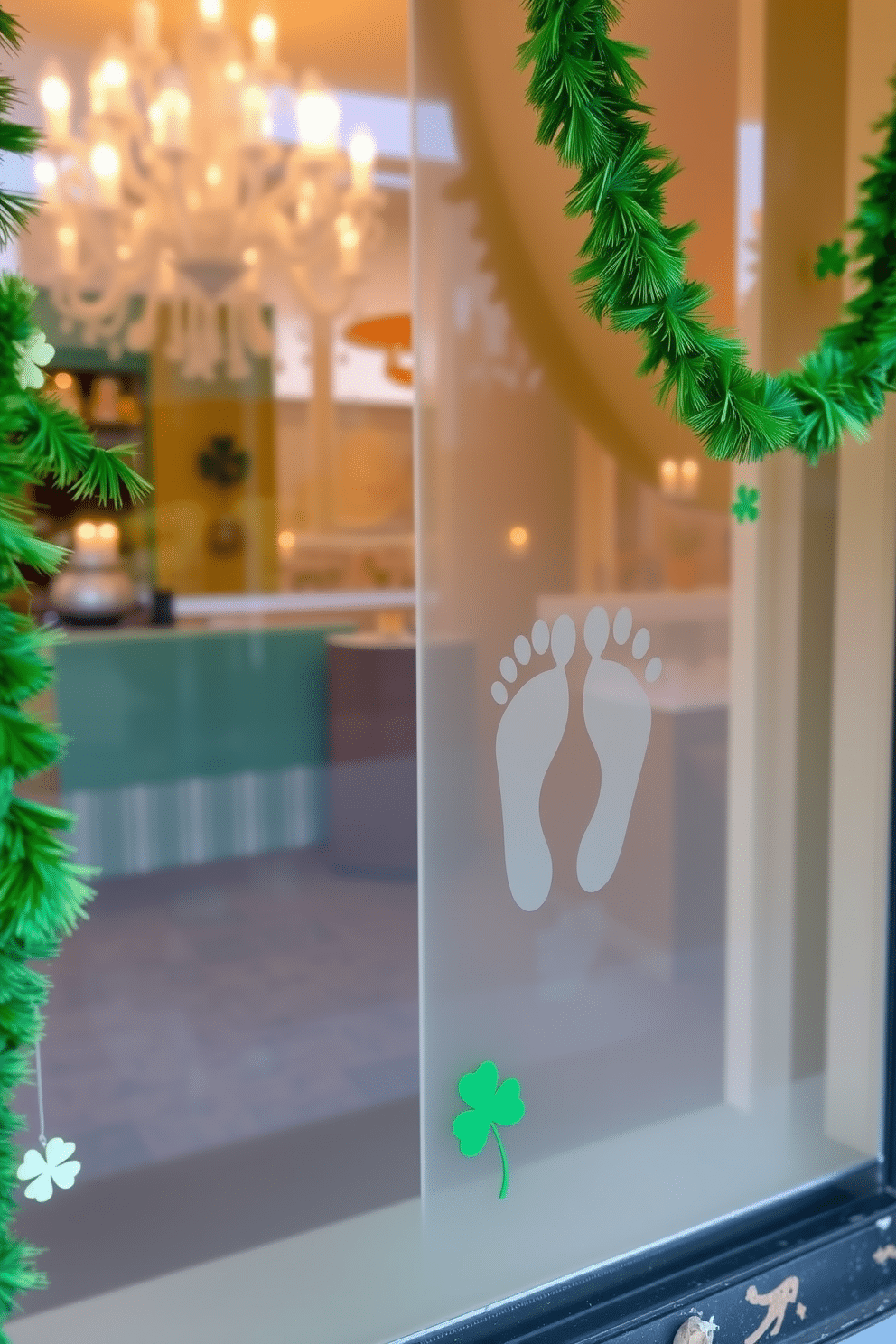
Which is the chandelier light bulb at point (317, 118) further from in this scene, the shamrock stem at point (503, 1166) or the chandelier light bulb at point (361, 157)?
the shamrock stem at point (503, 1166)

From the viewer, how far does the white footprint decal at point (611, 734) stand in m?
1.22

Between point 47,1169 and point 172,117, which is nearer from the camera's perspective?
point 47,1169

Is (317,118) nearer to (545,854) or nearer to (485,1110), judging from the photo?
(545,854)

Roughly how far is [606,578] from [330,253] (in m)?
3.99

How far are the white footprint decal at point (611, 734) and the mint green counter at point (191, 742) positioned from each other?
1368 mm

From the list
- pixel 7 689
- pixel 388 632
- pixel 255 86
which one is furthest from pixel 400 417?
pixel 7 689

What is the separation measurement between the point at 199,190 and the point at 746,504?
280 cm

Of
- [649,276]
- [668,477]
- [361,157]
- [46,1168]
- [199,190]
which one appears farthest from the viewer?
[199,190]

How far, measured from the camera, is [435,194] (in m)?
1.17

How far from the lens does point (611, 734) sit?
1233 millimetres

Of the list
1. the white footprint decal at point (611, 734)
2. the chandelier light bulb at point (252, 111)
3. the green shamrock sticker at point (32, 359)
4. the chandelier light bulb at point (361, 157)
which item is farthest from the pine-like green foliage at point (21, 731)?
the chandelier light bulb at point (361, 157)

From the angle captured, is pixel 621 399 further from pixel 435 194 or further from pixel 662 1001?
pixel 662 1001

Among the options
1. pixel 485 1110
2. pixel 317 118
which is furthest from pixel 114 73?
pixel 485 1110

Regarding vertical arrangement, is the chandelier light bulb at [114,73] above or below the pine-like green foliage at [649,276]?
above
